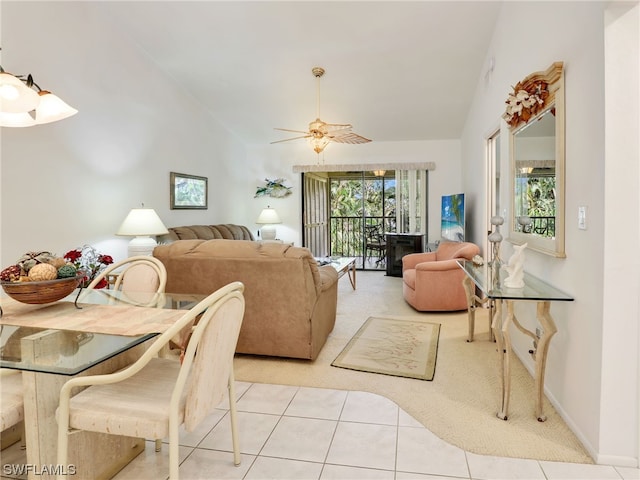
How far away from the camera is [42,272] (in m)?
1.82

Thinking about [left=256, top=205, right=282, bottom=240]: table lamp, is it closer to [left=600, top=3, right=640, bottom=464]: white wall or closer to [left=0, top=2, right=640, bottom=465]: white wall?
[left=0, top=2, right=640, bottom=465]: white wall

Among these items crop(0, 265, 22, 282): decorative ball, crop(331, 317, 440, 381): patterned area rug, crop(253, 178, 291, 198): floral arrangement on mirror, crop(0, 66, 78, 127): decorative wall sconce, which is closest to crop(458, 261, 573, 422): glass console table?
crop(331, 317, 440, 381): patterned area rug

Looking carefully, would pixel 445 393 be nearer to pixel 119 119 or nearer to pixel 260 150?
pixel 119 119

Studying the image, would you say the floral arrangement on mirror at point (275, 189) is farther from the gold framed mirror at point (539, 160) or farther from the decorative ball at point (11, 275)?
the decorative ball at point (11, 275)

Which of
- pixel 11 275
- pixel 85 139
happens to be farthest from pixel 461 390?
pixel 85 139

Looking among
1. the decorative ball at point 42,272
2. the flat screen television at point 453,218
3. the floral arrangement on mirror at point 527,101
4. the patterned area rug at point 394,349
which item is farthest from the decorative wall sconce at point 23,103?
the flat screen television at point 453,218

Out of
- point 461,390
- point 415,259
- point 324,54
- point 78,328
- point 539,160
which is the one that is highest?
point 324,54

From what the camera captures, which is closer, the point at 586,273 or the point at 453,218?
the point at 586,273

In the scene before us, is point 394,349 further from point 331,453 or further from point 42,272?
point 42,272

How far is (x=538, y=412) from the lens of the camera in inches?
88.2

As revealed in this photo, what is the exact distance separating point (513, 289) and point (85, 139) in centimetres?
400

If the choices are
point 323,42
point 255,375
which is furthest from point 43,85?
point 255,375

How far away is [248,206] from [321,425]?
19.4ft

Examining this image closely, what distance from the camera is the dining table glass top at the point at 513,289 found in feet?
6.95
